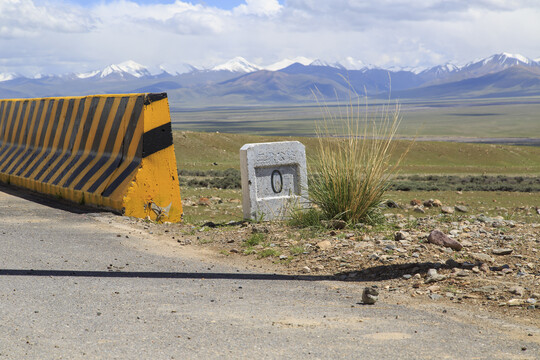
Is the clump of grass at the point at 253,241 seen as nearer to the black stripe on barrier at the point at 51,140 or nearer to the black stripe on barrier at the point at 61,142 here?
the black stripe on barrier at the point at 61,142

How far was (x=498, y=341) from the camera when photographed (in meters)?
3.73

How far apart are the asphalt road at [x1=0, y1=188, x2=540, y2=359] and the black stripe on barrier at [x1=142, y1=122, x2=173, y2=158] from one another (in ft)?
6.47

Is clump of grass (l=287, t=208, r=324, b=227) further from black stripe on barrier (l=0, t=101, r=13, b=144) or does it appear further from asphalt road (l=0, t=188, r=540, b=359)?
black stripe on barrier (l=0, t=101, r=13, b=144)

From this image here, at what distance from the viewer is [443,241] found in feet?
20.6

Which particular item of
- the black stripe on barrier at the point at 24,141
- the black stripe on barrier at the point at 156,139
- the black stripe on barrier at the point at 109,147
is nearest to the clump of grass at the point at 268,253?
the black stripe on barrier at the point at 156,139

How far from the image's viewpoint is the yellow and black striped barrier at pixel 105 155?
25.8 feet

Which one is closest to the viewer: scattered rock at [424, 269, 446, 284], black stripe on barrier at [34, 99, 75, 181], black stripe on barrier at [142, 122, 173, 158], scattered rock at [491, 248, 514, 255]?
scattered rock at [424, 269, 446, 284]

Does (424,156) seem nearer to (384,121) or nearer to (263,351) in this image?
(384,121)

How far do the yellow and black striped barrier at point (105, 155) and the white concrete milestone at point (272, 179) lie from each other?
2.97 ft

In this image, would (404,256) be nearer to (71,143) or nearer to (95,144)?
(95,144)

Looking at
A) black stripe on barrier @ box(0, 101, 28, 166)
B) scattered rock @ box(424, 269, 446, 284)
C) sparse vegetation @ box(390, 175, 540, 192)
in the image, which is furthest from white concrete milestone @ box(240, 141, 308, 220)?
sparse vegetation @ box(390, 175, 540, 192)

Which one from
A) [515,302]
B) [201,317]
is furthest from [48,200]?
[515,302]

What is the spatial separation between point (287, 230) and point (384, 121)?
5.41ft

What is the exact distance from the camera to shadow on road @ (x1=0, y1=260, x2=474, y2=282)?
5.31 m
